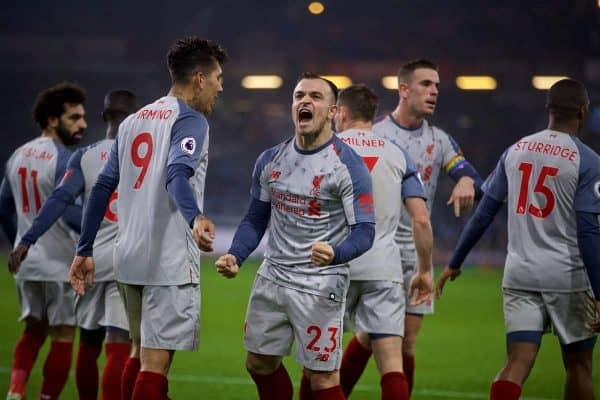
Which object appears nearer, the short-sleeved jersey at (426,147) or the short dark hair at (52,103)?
the short-sleeved jersey at (426,147)

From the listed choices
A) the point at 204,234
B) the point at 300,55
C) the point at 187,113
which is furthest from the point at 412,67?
the point at 300,55

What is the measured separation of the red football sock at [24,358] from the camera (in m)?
6.74

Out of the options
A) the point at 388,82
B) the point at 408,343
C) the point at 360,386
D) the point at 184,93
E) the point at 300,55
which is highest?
the point at 300,55

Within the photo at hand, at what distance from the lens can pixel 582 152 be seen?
530 cm

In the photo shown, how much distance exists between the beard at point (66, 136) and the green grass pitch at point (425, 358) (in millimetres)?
1778

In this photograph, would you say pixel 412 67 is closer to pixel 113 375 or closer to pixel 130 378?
pixel 113 375

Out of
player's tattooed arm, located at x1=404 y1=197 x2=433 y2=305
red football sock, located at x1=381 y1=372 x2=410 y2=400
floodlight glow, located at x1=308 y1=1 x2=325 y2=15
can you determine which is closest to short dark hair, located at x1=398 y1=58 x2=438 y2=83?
player's tattooed arm, located at x1=404 y1=197 x2=433 y2=305

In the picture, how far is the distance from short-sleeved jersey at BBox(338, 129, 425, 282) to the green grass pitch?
1.76 m

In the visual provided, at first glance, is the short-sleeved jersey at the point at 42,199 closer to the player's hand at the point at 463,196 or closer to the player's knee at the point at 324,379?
the player's knee at the point at 324,379

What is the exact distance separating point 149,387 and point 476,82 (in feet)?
71.9

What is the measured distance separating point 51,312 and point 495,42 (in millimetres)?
20646

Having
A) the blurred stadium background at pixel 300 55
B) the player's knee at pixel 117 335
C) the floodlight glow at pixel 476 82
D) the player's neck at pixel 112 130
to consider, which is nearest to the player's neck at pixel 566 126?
the player's neck at pixel 112 130

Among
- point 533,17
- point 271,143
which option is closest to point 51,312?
point 271,143

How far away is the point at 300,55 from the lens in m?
25.8
